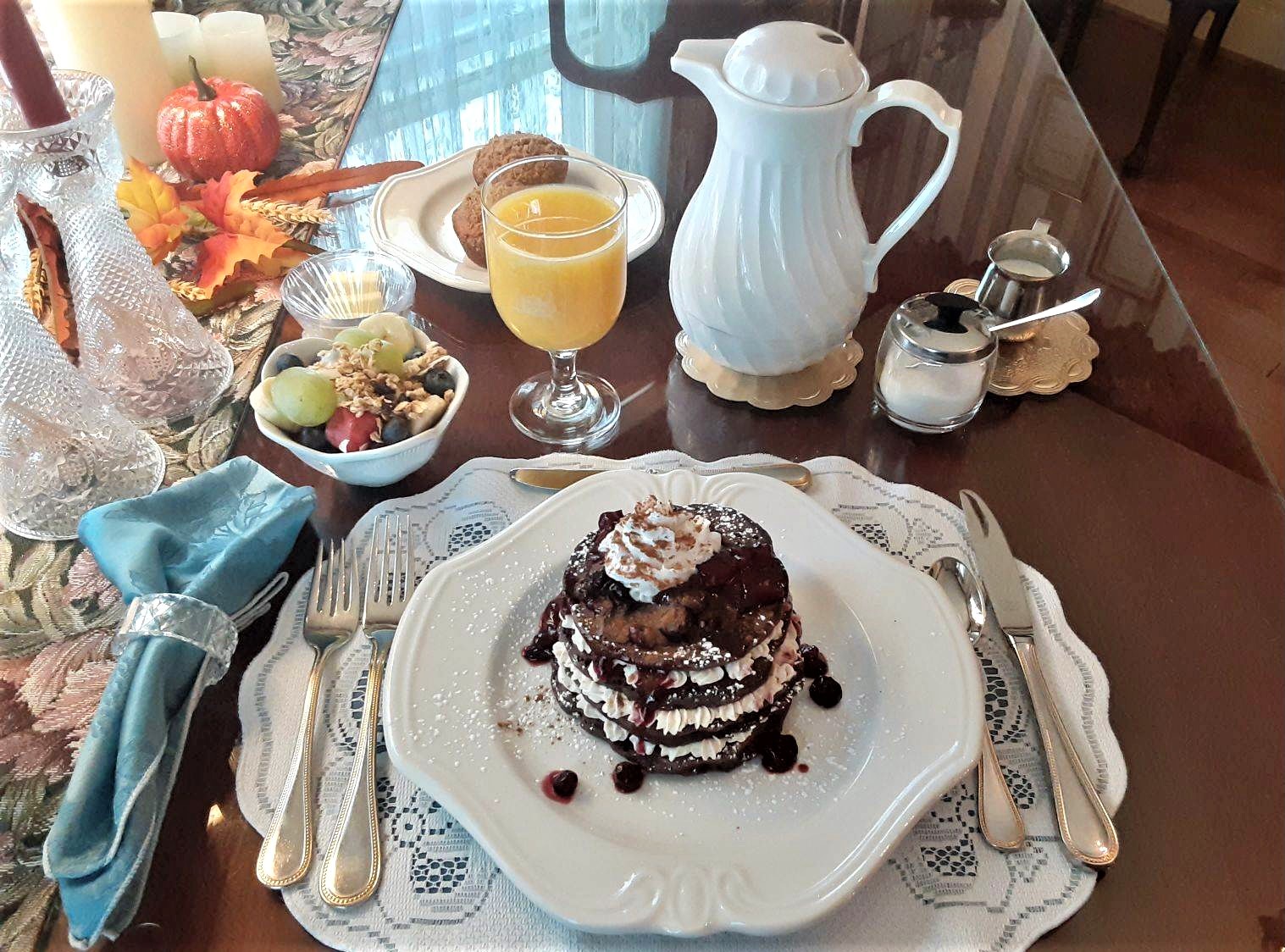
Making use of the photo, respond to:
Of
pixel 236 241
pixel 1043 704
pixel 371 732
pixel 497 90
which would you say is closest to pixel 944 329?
pixel 1043 704

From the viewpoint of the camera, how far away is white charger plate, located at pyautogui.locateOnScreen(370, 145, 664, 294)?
140 cm

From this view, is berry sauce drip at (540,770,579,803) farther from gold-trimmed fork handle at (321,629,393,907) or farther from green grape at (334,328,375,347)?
green grape at (334,328,375,347)

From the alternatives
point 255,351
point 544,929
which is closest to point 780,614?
point 544,929

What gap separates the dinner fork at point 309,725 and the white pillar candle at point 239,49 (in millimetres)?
1152

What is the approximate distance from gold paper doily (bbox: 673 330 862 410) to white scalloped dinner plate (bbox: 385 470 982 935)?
231mm

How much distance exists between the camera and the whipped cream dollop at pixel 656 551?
0.86 m

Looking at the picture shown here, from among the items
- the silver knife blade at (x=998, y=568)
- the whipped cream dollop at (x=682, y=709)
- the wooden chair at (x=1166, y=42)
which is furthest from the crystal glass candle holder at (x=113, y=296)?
the wooden chair at (x=1166, y=42)

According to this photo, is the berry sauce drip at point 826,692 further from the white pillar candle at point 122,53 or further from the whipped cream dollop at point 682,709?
the white pillar candle at point 122,53

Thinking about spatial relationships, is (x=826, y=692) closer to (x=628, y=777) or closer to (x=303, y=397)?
(x=628, y=777)

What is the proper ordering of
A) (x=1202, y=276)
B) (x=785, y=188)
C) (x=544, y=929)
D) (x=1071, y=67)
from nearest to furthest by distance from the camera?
1. (x=544, y=929)
2. (x=785, y=188)
3. (x=1202, y=276)
4. (x=1071, y=67)

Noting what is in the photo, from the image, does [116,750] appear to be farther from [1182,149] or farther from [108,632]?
[1182,149]

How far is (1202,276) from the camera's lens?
299cm

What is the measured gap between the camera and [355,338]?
1147 millimetres

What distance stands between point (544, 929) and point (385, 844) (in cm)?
16
